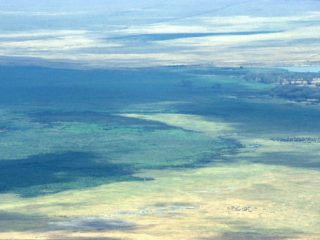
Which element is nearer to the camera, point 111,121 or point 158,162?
point 158,162

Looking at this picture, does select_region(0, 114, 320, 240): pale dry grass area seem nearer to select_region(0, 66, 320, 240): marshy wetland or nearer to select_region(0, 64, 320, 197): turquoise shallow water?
select_region(0, 66, 320, 240): marshy wetland

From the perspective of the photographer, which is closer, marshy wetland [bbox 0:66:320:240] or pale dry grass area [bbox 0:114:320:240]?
pale dry grass area [bbox 0:114:320:240]

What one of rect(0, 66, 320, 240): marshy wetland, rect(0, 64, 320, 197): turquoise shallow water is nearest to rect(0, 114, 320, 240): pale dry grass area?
Result: rect(0, 66, 320, 240): marshy wetland

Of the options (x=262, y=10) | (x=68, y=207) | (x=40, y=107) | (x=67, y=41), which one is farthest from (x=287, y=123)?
(x=262, y=10)

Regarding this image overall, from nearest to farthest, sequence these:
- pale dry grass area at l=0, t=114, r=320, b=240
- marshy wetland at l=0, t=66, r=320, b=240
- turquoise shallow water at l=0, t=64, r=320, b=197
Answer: pale dry grass area at l=0, t=114, r=320, b=240 < marshy wetland at l=0, t=66, r=320, b=240 < turquoise shallow water at l=0, t=64, r=320, b=197

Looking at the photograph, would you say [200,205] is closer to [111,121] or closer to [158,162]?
[158,162]

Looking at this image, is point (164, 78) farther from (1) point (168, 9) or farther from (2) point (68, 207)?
(1) point (168, 9)

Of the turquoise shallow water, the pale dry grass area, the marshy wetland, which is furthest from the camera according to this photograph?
the turquoise shallow water

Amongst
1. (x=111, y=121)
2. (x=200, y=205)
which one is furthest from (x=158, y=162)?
(x=111, y=121)

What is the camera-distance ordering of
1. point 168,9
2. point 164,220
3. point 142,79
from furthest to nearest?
point 168,9, point 142,79, point 164,220
